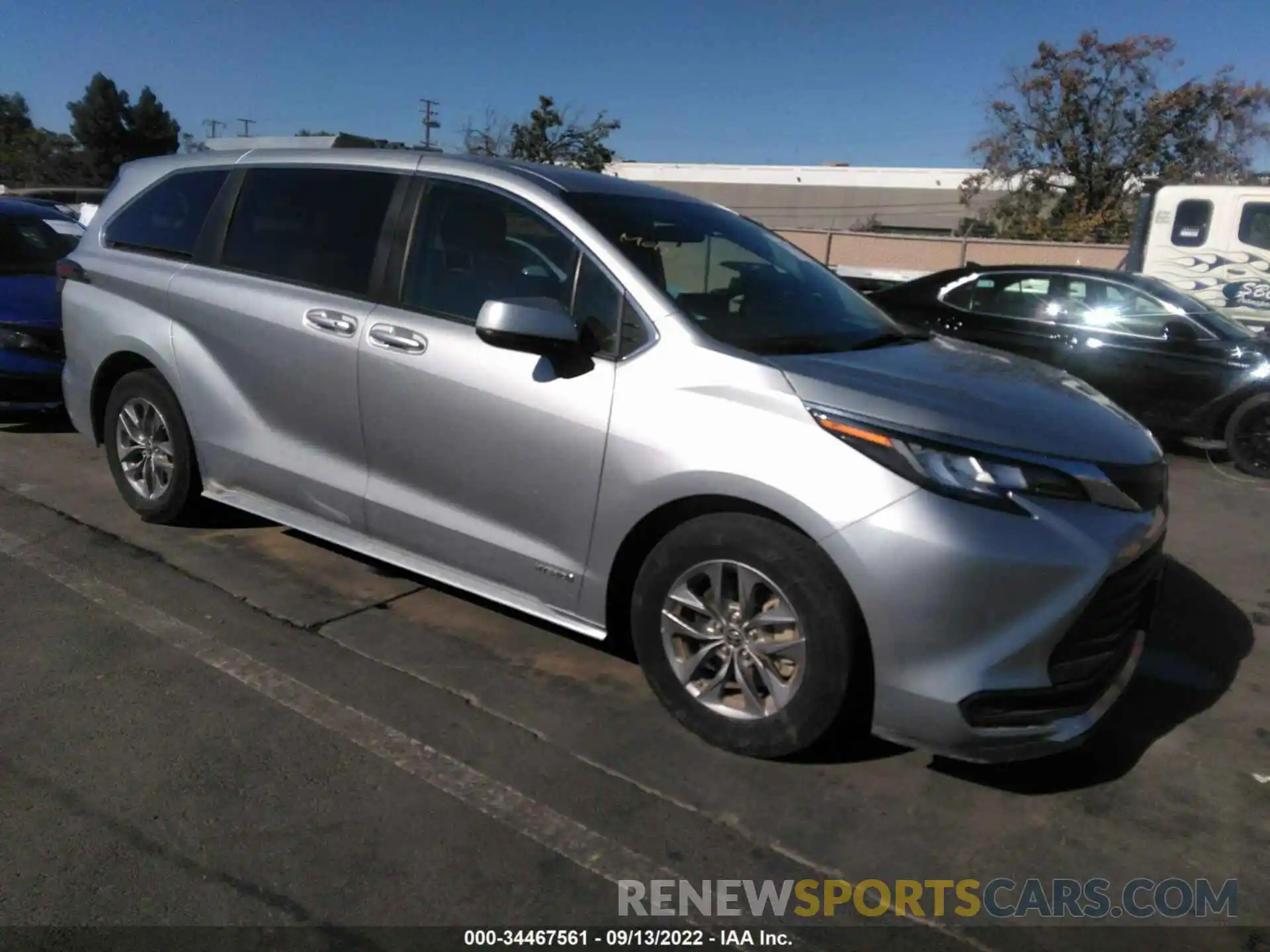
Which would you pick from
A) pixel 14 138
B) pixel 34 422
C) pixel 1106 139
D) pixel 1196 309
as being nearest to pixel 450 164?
pixel 34 422

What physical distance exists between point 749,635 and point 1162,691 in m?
1.86

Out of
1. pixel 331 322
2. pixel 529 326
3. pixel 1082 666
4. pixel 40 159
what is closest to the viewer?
pixel 1082 666

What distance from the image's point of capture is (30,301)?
713cm

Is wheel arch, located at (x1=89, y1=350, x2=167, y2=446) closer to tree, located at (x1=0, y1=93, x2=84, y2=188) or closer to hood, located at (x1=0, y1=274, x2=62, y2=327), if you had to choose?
hood, located at (x1=0, y1=274, x2=62, y2=327)

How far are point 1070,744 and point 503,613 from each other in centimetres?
230

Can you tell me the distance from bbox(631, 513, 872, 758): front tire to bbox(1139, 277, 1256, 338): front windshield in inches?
254

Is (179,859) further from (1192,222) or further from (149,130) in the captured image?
(149,130)

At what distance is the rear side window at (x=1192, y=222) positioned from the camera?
41.5ft

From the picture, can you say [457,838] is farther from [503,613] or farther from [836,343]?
[836,343]

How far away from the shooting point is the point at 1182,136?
116 feet

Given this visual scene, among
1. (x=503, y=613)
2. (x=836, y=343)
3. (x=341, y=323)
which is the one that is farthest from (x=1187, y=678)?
(x=341, y=323)

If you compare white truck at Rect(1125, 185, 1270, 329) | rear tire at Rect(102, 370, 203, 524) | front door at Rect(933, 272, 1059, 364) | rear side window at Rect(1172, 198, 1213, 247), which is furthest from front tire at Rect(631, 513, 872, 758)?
rear side window at Rect(1172, 198, 1213, 247)

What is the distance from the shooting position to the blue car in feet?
22.4

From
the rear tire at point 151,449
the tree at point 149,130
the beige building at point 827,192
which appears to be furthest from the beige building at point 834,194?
the rear tire at point 151,449
